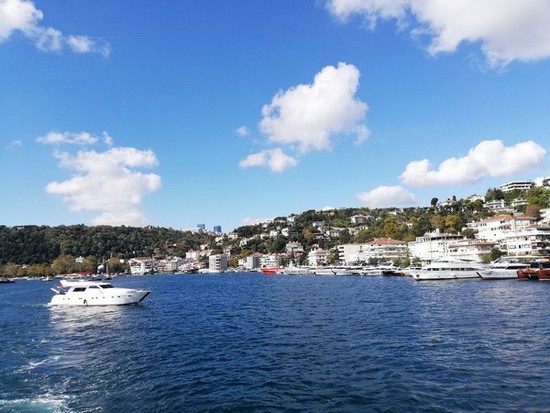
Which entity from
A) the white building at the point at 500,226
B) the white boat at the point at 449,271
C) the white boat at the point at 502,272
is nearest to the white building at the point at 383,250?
the white building at the point at 500,226

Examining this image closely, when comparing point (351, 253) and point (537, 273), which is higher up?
point (351, 253)

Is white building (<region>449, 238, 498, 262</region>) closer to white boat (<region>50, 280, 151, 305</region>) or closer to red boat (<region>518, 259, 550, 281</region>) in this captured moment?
red boat (<region>518, 259, 550, 281</region>)

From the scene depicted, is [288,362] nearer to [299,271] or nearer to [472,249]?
[472,249]

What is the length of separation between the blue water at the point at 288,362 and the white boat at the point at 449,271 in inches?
2059

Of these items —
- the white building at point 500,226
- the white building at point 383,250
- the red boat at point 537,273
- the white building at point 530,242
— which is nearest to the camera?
the red boat at point 537,273

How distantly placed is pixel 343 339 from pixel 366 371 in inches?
335

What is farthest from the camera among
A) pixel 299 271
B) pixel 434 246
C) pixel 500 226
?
pixel 299 271

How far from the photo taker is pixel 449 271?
96.9m

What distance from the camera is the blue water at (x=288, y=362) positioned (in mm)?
17766

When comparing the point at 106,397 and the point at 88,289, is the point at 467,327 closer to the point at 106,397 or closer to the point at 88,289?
the point at 106,397

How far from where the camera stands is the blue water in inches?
699

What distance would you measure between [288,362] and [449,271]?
3266 inches

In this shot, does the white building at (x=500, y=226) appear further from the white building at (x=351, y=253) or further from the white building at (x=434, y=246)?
the white building at (x=351, y=253)

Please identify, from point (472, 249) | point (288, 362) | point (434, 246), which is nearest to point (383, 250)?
point (434, 246)
